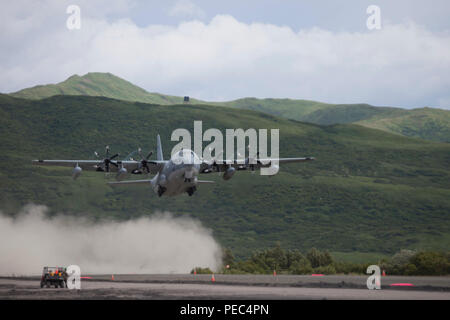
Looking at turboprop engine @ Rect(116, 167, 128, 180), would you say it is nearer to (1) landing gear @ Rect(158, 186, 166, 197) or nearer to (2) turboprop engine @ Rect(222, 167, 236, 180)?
(1) landing gear @ Rect(158, 186, 166, 197)

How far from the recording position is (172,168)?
49.4 metres

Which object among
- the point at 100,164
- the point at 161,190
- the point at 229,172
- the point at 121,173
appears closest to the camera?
the point at 121,173

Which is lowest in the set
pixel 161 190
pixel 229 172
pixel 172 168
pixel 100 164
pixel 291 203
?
pixel 291 203

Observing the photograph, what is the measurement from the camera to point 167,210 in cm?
14300

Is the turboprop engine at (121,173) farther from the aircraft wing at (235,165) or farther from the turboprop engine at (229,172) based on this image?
the turboprop engine at (229,172)

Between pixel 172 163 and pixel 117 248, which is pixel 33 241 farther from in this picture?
pixel 172 163

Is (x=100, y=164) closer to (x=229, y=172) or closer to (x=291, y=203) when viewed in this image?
(x=229, y=172)

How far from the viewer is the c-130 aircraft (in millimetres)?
48862

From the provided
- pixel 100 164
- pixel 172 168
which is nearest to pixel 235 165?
pixel 172 168

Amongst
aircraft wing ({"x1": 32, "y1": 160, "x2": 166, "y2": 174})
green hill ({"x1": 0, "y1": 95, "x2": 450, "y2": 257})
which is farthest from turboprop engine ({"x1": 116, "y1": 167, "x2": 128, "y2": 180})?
green hill ({"x1": 0, "y1": 95, "x2": 450, "y2": 257})
